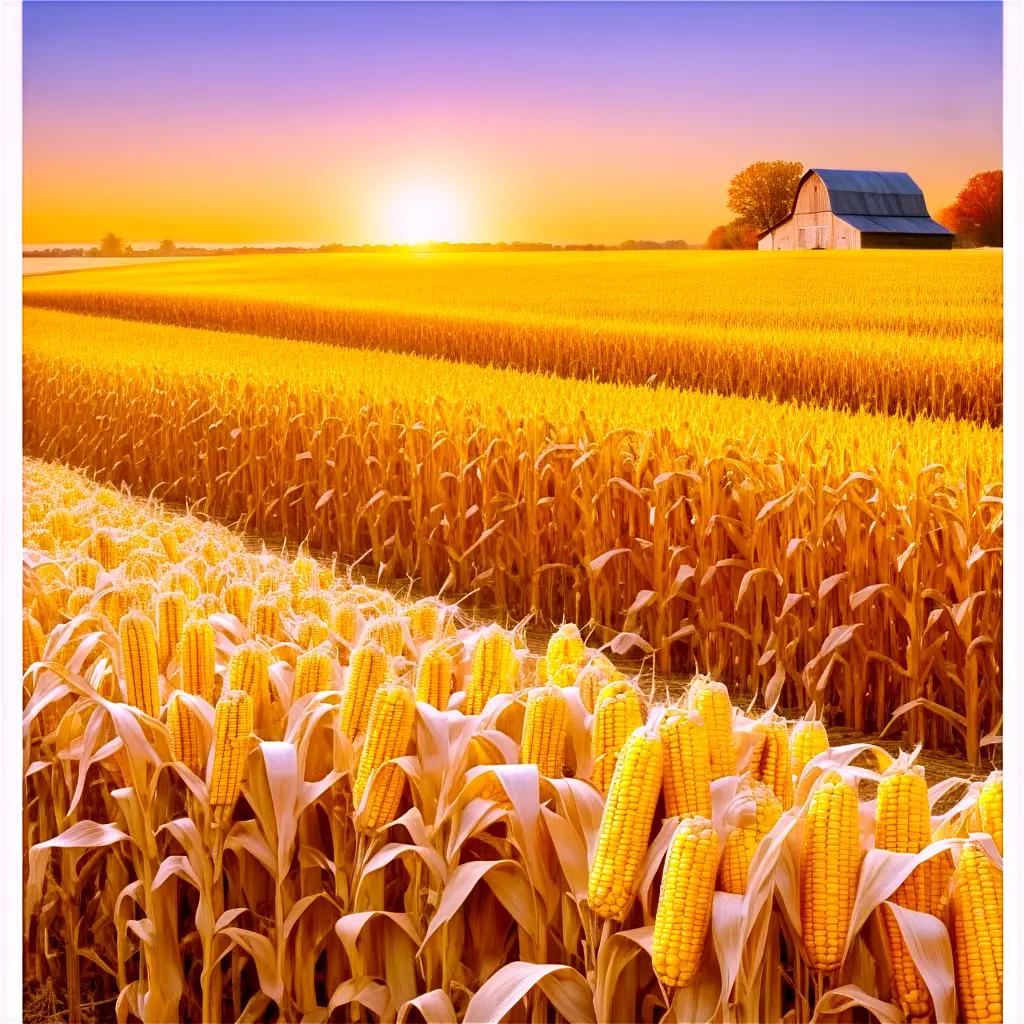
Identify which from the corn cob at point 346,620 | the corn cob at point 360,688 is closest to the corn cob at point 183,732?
the corn cob at point 360,688

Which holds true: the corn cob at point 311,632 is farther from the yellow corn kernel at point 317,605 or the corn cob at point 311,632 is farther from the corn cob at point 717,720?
the corn cob at point 717,720

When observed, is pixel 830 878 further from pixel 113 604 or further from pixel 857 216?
pixel 857 216

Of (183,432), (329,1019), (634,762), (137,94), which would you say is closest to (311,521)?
(183,432)

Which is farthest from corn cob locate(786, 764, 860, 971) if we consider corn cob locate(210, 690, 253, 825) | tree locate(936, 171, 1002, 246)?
tree locate(936, 171, 1002, 246)

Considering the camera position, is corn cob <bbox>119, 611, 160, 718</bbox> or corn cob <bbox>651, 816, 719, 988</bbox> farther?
corn cob <bbox>119, 611, 160, 718</bbox>

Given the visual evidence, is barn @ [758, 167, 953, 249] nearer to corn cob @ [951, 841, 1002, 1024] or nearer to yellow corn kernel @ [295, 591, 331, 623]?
yellow corn kernel @ [295, 591, 331, 623]

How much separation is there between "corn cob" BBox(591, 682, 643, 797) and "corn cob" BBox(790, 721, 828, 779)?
288mm

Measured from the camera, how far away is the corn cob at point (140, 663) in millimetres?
2072

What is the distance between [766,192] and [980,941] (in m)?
3.85

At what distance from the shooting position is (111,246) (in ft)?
19.5

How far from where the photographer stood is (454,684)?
2135 mm

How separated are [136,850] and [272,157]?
10.5ft

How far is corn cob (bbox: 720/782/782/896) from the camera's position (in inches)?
56.6
